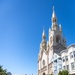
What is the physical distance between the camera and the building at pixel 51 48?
70.4 meters

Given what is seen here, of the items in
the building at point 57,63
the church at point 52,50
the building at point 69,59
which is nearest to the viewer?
the building at point 69,59

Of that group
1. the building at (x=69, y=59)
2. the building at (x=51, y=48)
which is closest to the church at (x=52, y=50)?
the building at (x=51, y=48)

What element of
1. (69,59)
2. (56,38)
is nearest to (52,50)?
(56,38)

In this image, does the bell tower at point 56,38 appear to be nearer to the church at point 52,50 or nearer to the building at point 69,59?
the church at point 52,50

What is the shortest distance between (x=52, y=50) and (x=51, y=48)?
1.16 metres

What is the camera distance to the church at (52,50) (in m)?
67.1

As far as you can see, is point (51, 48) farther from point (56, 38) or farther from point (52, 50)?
point (56, 38)

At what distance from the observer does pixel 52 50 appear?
70312 mm

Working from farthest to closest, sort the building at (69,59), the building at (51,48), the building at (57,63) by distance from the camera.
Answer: the building at (51,48) < the building at (57,63) < the building at (69,59)

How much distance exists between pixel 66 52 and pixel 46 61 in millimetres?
15274

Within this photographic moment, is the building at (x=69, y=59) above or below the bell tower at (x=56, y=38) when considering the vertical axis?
below

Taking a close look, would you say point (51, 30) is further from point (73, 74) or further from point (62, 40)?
point (73, 74)

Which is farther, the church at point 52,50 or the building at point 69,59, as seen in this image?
the church at point 52,50

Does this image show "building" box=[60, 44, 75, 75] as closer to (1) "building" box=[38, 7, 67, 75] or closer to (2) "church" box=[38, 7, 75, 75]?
(2) "church" box=[38, 7, 75, 75]
